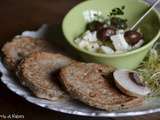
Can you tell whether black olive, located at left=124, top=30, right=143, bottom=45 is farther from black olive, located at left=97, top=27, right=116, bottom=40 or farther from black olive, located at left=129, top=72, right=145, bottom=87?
black olive, located at left=129, top=72, right=145, bottom=87

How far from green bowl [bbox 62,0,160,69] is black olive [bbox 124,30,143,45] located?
31mm

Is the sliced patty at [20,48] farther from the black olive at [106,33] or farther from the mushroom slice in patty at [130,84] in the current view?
the mushroom slice in patty at [130,84]

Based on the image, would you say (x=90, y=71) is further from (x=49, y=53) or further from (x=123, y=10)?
(x=123, y=10)

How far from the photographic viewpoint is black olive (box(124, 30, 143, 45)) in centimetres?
132

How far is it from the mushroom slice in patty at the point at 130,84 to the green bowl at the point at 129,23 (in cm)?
7

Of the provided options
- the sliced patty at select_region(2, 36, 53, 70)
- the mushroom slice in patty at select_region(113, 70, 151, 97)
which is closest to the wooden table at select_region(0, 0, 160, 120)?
the sliced patty at select_region(2, 36, 53, 70)

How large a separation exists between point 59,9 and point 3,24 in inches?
8.3

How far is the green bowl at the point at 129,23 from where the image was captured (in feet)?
4.17

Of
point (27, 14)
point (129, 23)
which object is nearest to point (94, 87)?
point (129, 23)

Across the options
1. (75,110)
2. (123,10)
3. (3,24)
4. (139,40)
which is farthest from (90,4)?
(75,110)

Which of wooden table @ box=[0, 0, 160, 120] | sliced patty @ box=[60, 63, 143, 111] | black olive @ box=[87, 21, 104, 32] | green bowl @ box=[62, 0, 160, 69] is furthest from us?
wooden table @ box=[0, 0, 160, 120]

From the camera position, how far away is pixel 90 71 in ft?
4.09

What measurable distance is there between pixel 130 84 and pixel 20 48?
396mm

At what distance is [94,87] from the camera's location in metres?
1.19
